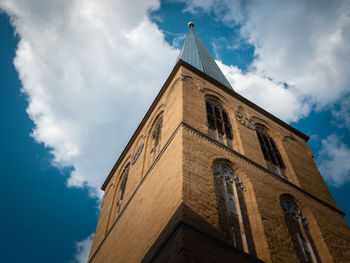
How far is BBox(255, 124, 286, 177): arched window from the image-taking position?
1320 centimetres

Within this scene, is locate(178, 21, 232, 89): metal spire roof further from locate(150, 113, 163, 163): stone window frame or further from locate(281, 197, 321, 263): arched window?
locate(281, 197, 321, 263): arched window

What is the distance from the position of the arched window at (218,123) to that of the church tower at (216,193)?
0.18ft

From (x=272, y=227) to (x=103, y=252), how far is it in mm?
6813

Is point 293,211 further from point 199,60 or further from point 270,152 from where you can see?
point 199,60

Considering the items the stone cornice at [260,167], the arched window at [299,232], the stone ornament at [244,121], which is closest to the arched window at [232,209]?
the stone cornice at [260,167]

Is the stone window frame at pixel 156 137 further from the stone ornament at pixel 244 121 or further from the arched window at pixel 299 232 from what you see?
the arched window at pixel 299 232

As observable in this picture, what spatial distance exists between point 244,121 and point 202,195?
7263mm

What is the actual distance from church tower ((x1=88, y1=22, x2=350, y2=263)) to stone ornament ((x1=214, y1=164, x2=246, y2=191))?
4 cm

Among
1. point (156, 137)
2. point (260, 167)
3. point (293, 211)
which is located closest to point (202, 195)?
point (260, 167)

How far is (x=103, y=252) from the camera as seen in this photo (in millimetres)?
12688

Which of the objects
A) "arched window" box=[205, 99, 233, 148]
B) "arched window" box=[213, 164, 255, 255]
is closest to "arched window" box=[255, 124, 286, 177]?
"arched window" box=[205, 99, 233, 148]

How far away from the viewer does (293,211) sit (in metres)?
10.8

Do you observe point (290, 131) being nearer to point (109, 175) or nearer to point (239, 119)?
point (239, 119)

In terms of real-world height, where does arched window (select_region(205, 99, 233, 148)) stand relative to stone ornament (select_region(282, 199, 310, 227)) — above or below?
above
